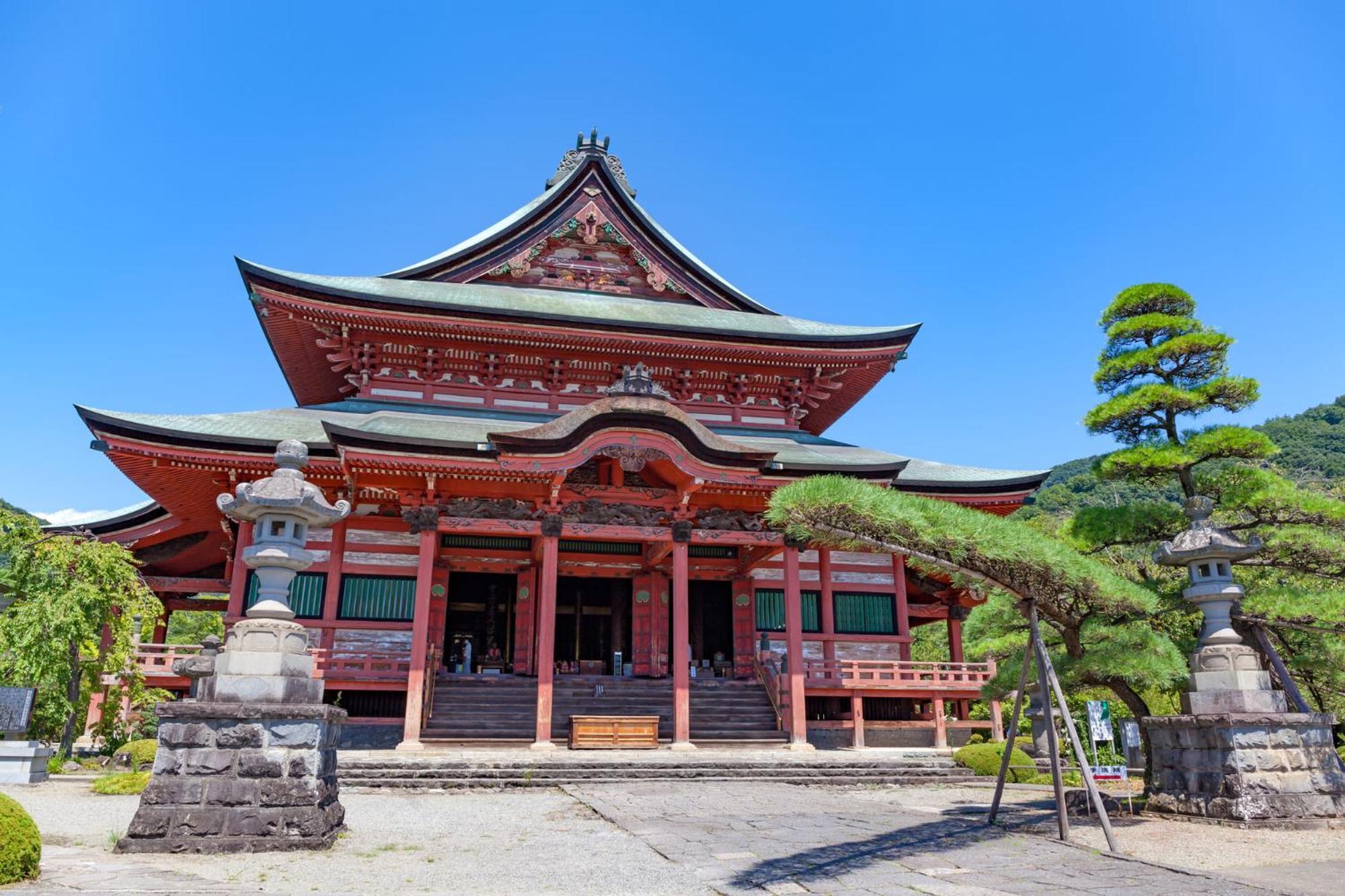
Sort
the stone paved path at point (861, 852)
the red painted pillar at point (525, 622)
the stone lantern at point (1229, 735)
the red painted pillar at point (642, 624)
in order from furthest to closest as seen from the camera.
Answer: the red painted pillar at point (642, 624)
the red painted pillar at point (525, 622)
the stone lantern at point (1229, 735)
the stone paved path at point (861, 852)

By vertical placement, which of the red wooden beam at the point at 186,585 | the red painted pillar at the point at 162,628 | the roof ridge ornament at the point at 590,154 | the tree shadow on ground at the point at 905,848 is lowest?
the tree shadow on ground at the point at 905,848

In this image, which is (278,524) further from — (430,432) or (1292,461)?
(1292,461)

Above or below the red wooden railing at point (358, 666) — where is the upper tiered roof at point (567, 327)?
above

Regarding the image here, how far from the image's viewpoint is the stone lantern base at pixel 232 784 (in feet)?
26.7

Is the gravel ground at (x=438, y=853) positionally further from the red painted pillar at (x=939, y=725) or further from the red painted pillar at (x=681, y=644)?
the red painted pillar at (x=939, y=725)

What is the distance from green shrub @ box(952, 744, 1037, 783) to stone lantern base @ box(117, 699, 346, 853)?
1193 centimetres


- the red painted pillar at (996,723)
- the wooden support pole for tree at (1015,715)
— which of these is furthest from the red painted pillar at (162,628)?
the wooden support pole for tree at (1015,715)

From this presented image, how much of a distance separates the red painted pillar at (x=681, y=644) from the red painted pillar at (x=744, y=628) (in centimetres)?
259

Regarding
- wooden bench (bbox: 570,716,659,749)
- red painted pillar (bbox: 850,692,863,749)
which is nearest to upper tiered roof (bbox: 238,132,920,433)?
red painted pillar (bbox: 850,692,863,749)

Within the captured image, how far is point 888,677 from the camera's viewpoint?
20.0 m

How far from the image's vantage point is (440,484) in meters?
18.3

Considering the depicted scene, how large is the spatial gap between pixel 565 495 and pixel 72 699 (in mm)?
9944

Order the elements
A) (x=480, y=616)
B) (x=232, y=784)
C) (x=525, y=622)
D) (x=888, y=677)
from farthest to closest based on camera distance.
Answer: (x=480, y=616)
(x=525, y=622)
(x=888, y=677)
(x=232, y=784)

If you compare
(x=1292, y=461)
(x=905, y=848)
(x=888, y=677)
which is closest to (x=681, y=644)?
(x=888, y=677)
